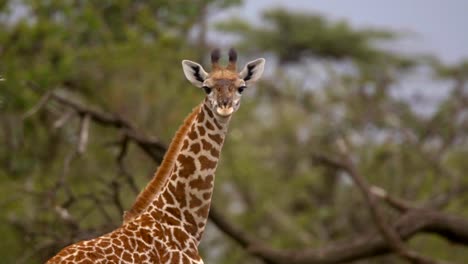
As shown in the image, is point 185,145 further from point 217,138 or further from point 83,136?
point 83,136

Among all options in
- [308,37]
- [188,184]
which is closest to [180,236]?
[188,184]

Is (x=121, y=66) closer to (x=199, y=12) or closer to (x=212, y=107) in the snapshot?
(x=199, y=12)

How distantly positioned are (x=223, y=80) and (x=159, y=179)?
Result: 3.45 ft

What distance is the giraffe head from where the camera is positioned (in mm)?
8891

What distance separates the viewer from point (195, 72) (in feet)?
30.1

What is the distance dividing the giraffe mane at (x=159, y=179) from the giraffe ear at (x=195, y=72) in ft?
1.37

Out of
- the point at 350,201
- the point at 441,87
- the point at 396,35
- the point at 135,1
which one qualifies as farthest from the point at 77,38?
the point at 396,35

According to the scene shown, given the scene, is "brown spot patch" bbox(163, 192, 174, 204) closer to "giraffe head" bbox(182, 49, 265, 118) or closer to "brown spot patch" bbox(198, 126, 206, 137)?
"brown spot patch" bbox(198, 126, 206, 137)

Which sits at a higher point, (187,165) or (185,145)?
(185,145)

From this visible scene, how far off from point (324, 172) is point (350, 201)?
4.04 meters

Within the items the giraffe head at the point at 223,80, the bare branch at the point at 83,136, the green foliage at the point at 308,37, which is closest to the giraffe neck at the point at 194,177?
the giraffe head at the point at 223,80

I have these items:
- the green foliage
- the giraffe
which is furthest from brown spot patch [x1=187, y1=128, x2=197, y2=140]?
the green foliage

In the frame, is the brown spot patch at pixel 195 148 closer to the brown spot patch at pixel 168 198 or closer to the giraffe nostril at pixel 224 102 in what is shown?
the brown spot patch at pixel 168 198

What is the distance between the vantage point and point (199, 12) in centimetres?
2419
